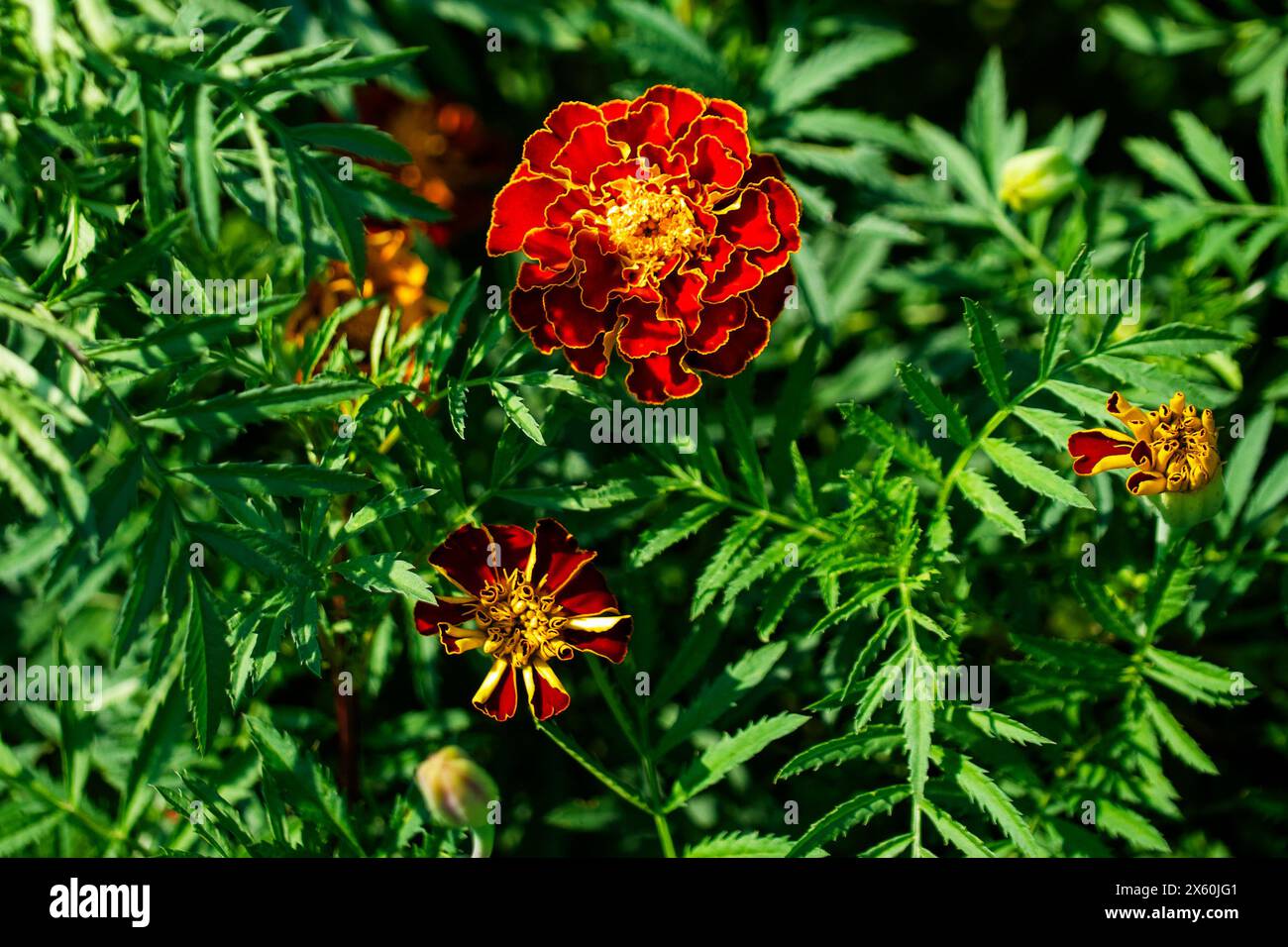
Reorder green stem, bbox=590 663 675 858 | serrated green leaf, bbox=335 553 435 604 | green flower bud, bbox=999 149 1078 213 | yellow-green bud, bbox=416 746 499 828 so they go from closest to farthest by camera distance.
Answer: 1. serrated green leaf, bbox=335 553 435 604
2. yellow-green bud, bbox=416 746 499 828
3. green stem, bbox=590 663 675 858
4. green flower bud, bbox=999 149 1078 213

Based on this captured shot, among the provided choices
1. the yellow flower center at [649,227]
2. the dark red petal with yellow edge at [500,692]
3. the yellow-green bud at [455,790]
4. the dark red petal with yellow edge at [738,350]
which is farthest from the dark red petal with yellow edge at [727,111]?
the yellow-green bud at [455,790]

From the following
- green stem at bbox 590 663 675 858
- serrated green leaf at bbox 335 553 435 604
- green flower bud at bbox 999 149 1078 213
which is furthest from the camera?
green flower bud at bbox 999 149 1078 213

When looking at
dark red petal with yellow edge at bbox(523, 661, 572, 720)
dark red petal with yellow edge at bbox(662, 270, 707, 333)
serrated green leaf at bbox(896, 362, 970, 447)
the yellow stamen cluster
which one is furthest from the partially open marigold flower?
the yellow stamen cluster

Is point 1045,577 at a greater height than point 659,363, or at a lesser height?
lesser

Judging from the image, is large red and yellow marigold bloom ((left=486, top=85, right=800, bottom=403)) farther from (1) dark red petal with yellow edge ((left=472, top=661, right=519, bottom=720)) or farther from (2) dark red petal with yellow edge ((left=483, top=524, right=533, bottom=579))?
(1) dark red petal with yellow edge ((left=472, top=661, right=519, bottom=720))

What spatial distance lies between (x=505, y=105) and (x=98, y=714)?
1.27 m

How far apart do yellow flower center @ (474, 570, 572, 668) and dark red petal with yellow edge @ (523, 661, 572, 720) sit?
0.5 inches

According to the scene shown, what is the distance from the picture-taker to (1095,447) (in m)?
1.29

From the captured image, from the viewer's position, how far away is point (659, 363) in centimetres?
130

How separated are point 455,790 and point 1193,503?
87 centimetres

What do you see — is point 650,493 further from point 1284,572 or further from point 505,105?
point 505,105

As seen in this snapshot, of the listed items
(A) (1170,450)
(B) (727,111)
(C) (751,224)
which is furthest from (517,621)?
(A) (1170,450)

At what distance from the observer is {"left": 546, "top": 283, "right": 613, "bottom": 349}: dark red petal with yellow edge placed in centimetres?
127
